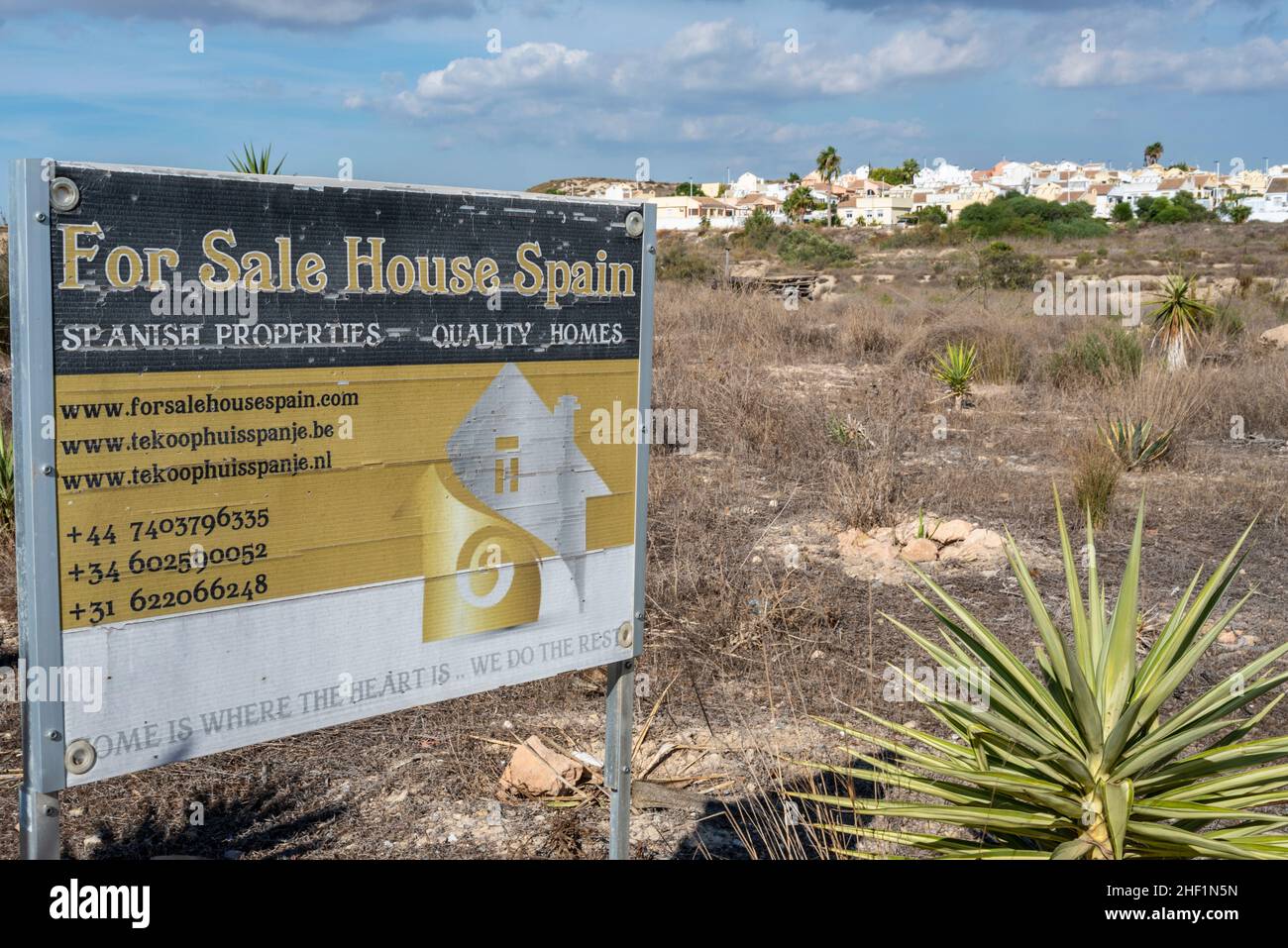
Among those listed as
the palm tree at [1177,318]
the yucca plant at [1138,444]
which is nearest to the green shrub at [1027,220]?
the palm tree at [1177,318]

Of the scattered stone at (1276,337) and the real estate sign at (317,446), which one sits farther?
the scattered stone at (1276,337)

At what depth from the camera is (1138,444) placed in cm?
948

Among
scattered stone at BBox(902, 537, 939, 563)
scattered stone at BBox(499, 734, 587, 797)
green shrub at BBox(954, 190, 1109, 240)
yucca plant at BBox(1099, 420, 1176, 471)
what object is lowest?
scattered stone at BBox(499, 734, 587, 797)

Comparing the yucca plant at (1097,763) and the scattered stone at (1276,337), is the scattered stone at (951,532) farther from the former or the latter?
the scattered stone at (1276,337)

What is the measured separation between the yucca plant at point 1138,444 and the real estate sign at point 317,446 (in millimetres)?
7426

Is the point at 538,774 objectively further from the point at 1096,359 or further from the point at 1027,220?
the point at 1027,220

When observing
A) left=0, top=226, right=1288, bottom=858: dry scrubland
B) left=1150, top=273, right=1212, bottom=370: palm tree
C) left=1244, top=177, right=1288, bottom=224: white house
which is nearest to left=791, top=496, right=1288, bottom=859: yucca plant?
left=0, top=226, right=1288, bottom=858: dry scrubland

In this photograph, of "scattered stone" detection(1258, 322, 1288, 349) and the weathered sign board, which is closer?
the weathered sign board

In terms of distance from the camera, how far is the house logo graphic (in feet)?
9.21

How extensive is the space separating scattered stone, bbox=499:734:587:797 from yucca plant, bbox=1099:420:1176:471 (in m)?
6.55

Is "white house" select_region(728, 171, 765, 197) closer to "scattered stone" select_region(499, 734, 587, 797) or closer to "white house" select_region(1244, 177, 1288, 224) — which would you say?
"white house" select_region(1244, 177, 1288, 224)

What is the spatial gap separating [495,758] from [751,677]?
1417 millimetres

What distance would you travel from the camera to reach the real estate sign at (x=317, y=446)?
89.2 inches
